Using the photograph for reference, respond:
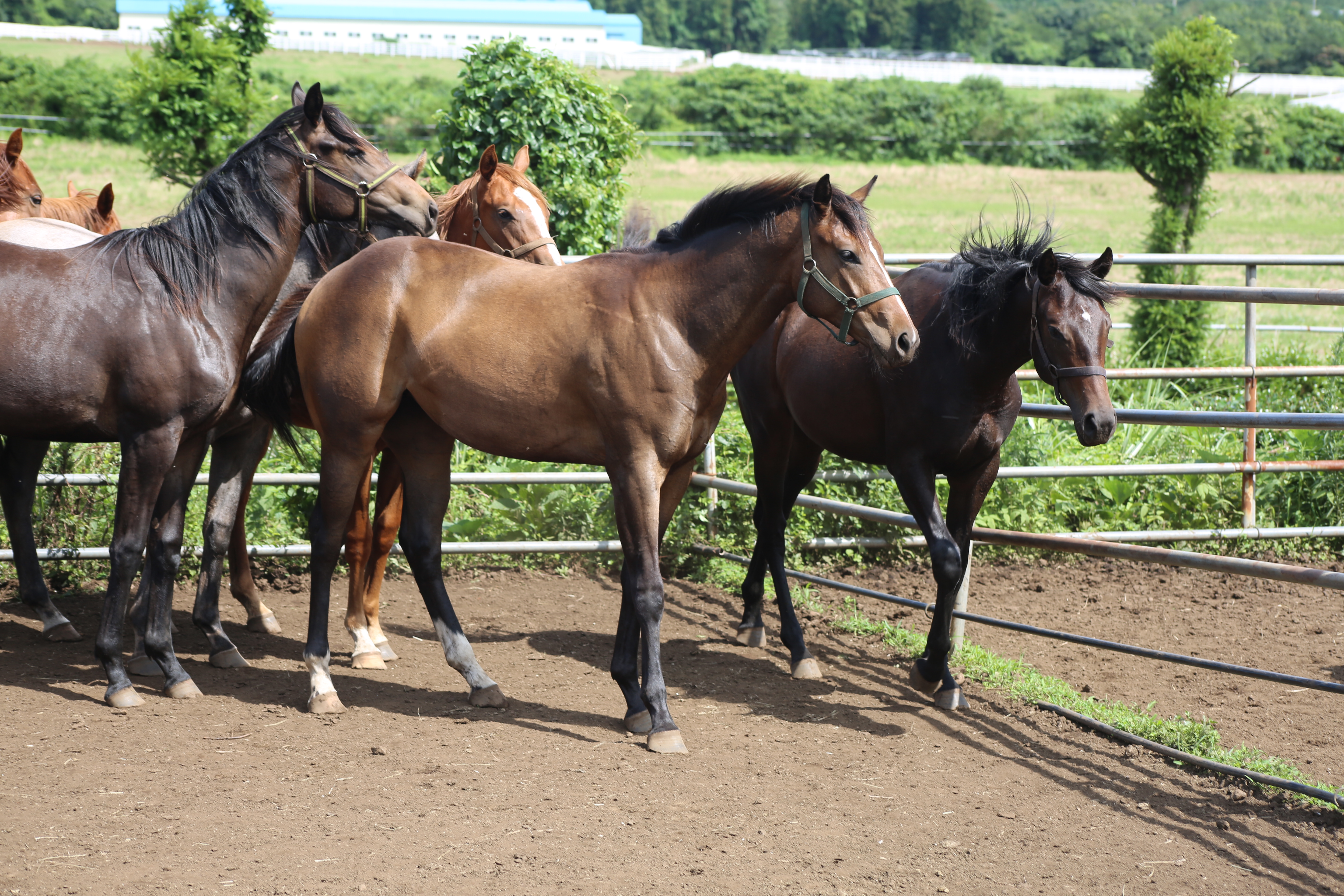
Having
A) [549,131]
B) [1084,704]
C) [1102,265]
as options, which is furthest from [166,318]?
[549,131]

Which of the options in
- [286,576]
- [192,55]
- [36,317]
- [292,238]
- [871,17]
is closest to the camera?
[36,317]

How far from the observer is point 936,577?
4180 millimetres

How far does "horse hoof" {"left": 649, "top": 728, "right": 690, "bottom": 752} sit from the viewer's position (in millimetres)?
3852

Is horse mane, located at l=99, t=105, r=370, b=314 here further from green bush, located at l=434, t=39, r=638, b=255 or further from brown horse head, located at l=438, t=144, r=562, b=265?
green bush, located at l=434, t=39, r=638, b=255

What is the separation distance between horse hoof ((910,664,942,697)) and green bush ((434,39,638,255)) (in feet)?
15.9

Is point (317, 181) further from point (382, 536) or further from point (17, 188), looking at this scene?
point (17, 188)

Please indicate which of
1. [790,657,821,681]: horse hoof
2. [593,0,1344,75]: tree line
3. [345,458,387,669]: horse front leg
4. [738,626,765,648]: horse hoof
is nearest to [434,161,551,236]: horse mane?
[345,458,387,669]: horse front leg

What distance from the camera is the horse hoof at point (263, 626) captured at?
5.30m

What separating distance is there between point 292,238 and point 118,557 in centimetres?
141

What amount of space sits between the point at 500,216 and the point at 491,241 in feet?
0.41

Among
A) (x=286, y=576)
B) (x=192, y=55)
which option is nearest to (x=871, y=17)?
(x=192, y=55)

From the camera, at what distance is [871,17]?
90562mm

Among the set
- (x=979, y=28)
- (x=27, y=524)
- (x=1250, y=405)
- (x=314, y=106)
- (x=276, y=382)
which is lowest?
(x=27, y=524)

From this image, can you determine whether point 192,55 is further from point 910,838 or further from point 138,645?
point 910,838
